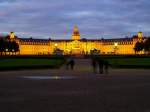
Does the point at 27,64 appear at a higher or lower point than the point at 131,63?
higher

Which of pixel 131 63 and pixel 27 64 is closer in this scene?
pixel 27 64

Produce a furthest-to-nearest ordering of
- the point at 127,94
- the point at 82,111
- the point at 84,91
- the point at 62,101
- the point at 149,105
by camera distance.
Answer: the point at 84,91 < the point at 127,94 < the point at 62,101 < the point at 149,105 < the point at 82,111

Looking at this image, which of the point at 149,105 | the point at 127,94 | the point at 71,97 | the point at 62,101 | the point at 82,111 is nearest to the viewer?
the point at 82,111

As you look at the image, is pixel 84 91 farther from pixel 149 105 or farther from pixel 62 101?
pixel 149 105

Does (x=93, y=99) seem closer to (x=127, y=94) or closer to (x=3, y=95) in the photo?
(x=127, y=94)

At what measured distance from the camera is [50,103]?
571 inches

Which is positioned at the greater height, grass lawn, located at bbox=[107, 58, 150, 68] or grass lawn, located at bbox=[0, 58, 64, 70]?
grass lawn, located at bbox=[0, 58, 64, 70]

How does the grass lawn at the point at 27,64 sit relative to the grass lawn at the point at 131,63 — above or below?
above

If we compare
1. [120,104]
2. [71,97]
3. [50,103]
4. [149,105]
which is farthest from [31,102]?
[149,105]

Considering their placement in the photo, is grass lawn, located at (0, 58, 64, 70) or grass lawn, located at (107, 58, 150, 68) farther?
grass lawn, located at (107, 58, 150, 68)

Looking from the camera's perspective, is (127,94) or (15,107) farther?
(127,94)

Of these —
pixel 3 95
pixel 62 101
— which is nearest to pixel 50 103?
pixel 62 101

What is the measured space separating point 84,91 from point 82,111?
5.86 meters

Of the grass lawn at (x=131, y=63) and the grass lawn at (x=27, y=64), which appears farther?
the grass lawn at (x=131, y=63)
